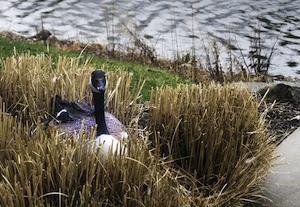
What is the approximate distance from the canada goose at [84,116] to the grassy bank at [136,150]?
0.44 ft

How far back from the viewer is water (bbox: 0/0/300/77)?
11566 millimetres

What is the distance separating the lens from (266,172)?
3.54 metres

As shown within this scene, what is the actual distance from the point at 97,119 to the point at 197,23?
1065 cm

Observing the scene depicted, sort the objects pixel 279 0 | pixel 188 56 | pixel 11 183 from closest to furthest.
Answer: pixel 11 183
pixel 188 56
pixel 279 0

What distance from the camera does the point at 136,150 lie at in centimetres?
273

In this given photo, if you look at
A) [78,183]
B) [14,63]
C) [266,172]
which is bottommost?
[266,172]

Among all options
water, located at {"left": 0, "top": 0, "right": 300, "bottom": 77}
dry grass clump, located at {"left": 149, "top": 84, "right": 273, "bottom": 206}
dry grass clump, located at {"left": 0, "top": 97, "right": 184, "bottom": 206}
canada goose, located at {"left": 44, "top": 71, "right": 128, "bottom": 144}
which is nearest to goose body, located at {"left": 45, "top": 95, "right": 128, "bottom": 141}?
canada goose, located at {"left": 44, "top": 71, "right": 128, "bottom": 144}

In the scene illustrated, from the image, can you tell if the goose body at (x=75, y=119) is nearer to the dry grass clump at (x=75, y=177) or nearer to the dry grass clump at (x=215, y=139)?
the dry grass clump at (x=215, y=139)

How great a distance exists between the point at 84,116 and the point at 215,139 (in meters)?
0.90

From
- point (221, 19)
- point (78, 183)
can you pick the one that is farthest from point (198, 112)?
point (221, 19)

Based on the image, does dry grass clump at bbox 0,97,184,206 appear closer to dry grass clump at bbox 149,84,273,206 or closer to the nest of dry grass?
the nest of dry grass

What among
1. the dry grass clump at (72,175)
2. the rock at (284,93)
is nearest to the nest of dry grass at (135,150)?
the dry grass clump at (72,175)

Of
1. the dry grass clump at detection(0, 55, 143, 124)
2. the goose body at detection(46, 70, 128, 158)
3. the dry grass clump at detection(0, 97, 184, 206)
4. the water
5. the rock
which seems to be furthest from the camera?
the water

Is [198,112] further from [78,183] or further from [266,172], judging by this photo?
[78,183]
